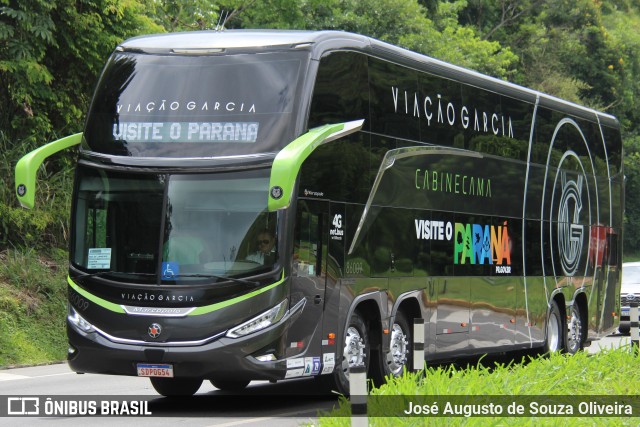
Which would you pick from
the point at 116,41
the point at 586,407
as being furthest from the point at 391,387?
the point at 116,41

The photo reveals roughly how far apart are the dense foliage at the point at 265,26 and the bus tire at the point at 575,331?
8939 mm

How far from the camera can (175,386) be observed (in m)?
15.0

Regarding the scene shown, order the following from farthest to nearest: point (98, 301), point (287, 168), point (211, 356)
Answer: point (98, 301)
point (211, 356)
point (287, 168)

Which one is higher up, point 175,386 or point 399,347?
point 399,347

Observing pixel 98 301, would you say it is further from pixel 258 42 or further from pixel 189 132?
pixel 258 42

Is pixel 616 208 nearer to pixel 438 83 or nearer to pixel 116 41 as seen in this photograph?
pixel 438 83

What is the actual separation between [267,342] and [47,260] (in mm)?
12096

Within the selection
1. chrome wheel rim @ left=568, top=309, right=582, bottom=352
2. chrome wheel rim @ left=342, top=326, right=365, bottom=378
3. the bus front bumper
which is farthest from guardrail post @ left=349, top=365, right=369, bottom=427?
chrome wheel rim @ left=568, top=309, right=582, bottom=352

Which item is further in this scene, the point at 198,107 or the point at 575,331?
the point at 575,331

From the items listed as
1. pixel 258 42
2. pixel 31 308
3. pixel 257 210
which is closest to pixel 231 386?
pixel 257 210

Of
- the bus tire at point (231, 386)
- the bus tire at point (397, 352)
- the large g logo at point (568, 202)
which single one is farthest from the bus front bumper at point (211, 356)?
the large g logo at point (568, 202)

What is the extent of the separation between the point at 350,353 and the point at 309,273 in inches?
58.6

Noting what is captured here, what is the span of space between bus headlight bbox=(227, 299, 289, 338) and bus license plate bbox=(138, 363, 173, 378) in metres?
0.71

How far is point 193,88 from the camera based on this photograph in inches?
531
